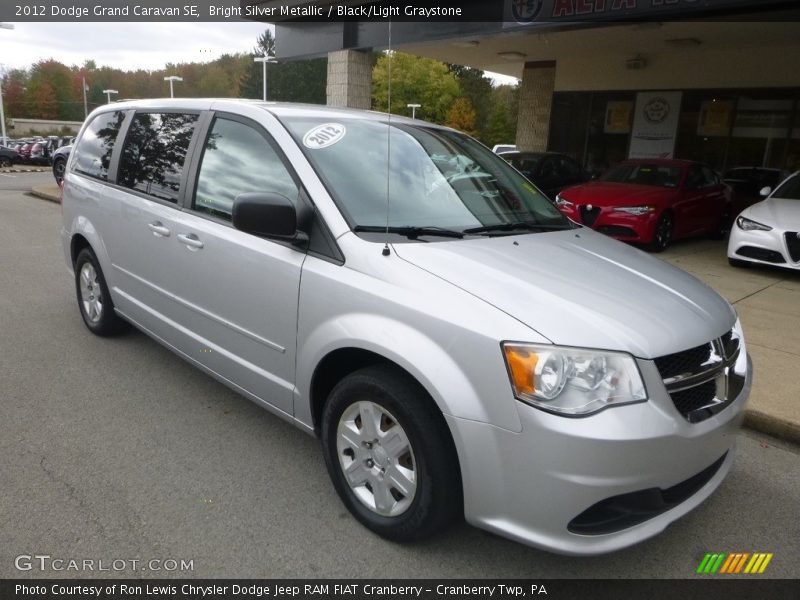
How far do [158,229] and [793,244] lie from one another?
766 centimetres

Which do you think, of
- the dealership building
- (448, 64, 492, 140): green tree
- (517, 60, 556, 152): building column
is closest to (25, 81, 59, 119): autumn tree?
(448, 64, 492, 140): green tree

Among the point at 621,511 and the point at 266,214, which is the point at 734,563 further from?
the point at 266,214

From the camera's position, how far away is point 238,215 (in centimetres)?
274

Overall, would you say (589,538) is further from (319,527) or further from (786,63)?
(786,63)

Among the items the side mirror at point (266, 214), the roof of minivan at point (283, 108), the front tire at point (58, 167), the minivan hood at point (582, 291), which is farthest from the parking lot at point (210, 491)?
the front tire at point (58, 167)

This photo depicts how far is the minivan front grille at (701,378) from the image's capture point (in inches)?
88.8

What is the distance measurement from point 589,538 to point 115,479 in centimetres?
226

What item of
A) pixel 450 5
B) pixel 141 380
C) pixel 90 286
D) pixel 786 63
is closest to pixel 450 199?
pixel 141 380

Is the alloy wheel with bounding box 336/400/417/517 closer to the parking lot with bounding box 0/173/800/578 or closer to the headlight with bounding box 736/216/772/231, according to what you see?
the parking lot with bounding box 0/173/800/578

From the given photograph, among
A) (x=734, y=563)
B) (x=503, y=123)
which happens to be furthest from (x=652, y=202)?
(x=503, y=123)

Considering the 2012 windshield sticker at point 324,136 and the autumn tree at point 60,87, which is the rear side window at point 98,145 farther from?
the autumn tree at point 60,87

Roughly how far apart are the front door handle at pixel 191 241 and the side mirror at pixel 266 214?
0.74 m

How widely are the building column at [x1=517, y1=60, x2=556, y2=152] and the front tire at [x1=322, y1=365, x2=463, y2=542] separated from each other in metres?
15.8

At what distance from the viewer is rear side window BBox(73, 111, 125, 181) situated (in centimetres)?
464
